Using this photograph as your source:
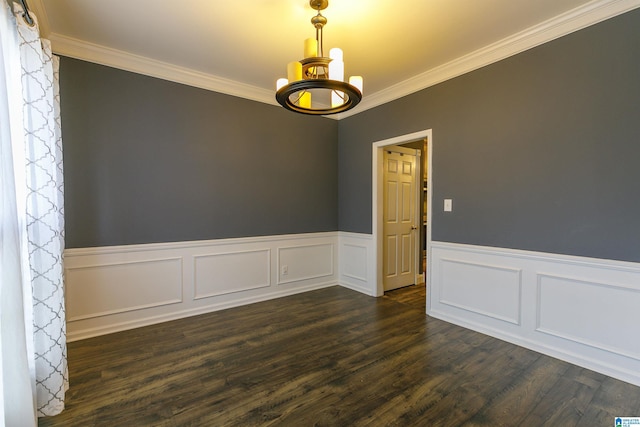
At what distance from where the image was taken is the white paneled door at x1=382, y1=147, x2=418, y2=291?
414 cm

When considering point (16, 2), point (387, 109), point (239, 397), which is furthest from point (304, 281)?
point (16, 2)

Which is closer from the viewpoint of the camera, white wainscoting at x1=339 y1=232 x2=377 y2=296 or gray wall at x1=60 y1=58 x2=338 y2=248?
gray wall at x1=60 y1=58 x2=338 y2=248

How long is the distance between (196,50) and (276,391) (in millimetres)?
2984

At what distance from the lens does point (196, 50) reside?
9.16 feet

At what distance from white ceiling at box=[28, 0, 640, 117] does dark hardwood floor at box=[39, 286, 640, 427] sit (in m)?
2.62

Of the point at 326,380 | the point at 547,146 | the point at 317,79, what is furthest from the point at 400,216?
the point at 317,79

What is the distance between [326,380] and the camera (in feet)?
6.86

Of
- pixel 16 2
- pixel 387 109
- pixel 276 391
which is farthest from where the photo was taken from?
pixel 387 109

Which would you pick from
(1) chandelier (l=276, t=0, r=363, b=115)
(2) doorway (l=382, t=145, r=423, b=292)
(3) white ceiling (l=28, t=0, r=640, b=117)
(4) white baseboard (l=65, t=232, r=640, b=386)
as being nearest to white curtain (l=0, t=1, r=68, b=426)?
(3) white ceiling (l=28, t=0, r=640, b=117)

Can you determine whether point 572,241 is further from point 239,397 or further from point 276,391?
point 239,397

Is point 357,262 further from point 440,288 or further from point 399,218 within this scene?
point 440,288

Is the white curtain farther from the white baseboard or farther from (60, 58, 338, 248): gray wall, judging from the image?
the white baseboard

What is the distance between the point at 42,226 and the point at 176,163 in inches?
60.3

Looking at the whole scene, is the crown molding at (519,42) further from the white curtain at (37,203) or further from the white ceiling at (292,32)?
the white curtain at (37,203)
